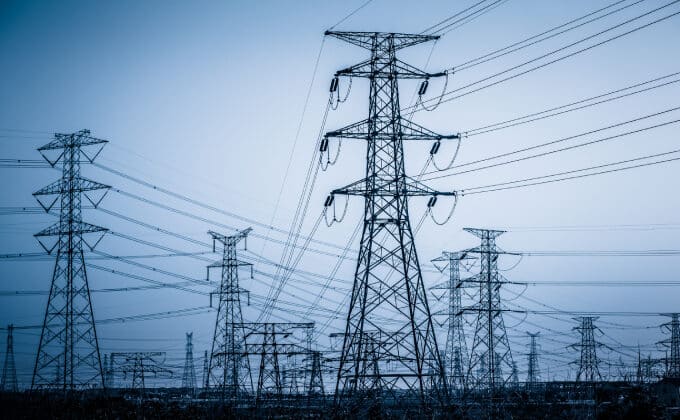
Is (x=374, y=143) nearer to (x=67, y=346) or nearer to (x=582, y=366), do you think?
(x=67, y=346)

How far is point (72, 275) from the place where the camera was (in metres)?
39.2

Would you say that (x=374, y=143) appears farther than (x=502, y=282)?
No

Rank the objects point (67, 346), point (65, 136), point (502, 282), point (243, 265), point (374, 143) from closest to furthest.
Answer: point (374, 143) < point (67, 346) < point (65, 136) < point (502, 282) < point (243, 265)

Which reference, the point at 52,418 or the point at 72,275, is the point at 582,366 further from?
the point at 52,418

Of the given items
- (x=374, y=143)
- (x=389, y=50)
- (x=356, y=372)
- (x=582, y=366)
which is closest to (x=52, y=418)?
(x=356, y=372)

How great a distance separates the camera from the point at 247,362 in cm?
5122

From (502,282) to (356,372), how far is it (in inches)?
998

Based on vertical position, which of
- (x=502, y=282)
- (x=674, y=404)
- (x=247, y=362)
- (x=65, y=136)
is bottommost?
(x=674, y=404)

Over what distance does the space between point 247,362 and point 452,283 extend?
1802 cm

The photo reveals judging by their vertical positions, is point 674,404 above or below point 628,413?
below

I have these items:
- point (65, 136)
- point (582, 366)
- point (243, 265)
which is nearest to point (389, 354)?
point (65, 136)

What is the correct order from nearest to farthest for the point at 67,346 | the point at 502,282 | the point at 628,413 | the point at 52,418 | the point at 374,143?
the point at 628,413, the point at 52,418, the point at 374,143, the point at 67,346, the point at 502,282

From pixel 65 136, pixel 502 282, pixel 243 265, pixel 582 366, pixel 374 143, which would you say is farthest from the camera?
pixel 582 366

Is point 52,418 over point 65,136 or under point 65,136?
under
